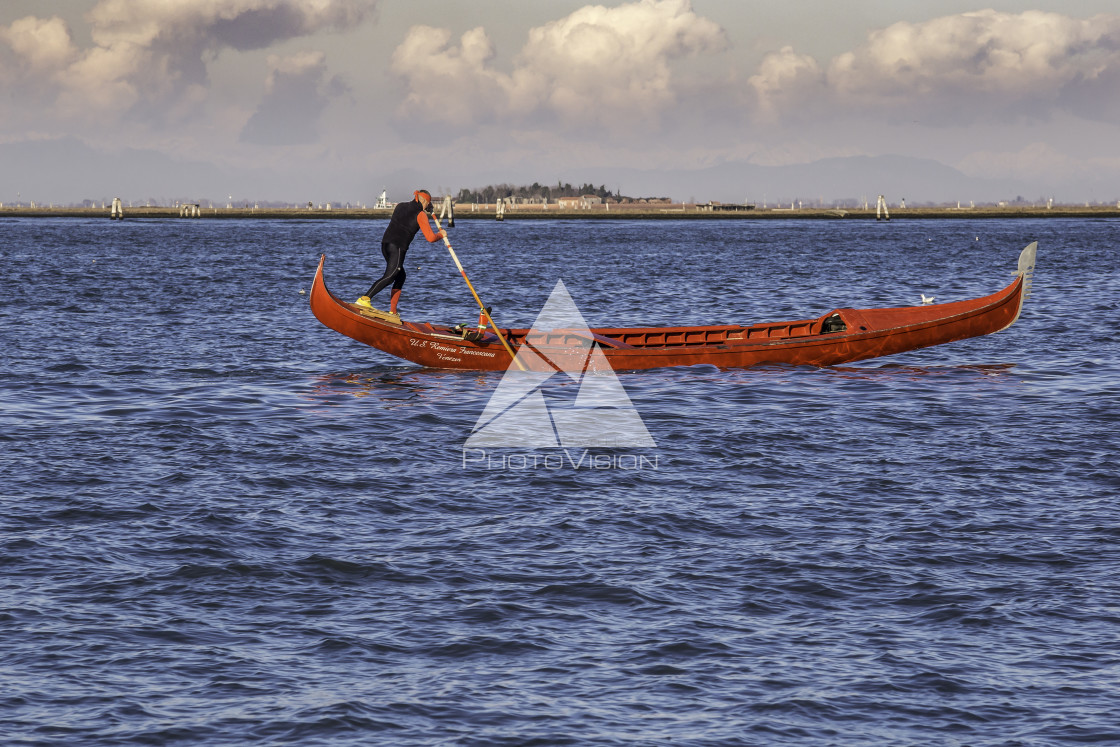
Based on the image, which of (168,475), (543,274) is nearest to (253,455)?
(168,475)

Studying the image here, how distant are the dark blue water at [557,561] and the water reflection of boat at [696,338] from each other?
0.48 meters

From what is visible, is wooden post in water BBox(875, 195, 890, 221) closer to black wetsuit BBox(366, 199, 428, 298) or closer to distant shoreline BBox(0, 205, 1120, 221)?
distant shoreline BBox(0, 205, 1120, 221)

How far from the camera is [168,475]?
1345cm

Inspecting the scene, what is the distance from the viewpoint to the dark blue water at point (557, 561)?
7469 mm

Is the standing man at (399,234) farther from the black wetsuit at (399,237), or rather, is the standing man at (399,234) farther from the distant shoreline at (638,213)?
the distant shoreline at (638,213)

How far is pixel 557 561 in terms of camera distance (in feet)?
33.8

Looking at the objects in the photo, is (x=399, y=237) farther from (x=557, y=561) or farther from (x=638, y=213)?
(x=638, y=213)

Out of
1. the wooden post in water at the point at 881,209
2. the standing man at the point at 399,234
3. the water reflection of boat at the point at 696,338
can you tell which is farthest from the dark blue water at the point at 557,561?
the wooden post in water at the point at 881,209

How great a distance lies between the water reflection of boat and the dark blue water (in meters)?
0.48

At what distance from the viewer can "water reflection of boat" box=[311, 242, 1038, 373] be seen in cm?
2070

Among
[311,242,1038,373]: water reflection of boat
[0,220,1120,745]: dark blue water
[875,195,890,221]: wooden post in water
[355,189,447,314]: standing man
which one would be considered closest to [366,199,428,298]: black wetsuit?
[355,189,447,314]: standing man

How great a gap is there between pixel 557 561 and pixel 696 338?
39.1 feet

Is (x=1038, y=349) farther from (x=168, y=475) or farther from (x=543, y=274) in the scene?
(x=543, y=274)

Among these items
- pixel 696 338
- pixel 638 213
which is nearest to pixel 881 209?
pixel 638 213
